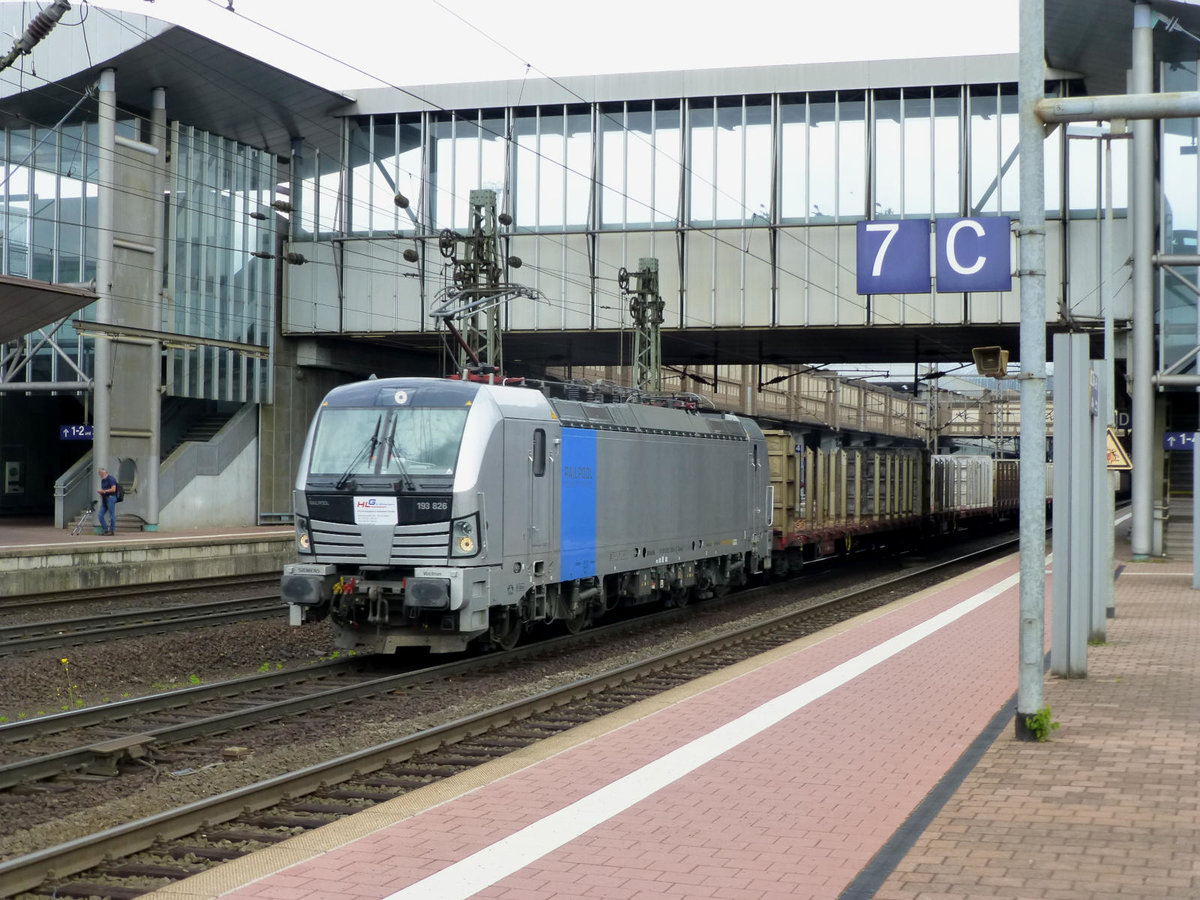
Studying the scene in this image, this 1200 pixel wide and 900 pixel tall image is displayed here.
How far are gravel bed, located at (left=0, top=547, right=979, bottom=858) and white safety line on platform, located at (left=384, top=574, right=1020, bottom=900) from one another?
8.30 feet

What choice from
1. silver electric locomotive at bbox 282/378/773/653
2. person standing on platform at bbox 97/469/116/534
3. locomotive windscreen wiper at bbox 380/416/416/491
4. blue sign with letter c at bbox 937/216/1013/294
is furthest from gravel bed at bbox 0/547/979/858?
person standing on platform at bbox 97/469/116/534

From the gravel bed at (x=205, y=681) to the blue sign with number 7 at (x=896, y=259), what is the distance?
4.99 metres

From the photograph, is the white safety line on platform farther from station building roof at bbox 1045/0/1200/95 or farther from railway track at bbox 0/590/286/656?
station building roof at bbox 1045/0/1200/95

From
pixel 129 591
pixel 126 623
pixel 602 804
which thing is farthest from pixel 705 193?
pixel 602 804

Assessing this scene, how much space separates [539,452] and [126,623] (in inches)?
274

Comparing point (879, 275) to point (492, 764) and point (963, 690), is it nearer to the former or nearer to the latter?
point (963, 690)

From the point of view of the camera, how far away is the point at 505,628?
48.6 ft

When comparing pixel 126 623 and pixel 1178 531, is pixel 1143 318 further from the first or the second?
pixel 126 623

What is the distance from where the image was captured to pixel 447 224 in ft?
118

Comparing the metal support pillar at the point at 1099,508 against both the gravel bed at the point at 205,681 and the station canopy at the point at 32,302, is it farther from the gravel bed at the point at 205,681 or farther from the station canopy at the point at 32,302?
the station canopy at the point at 32,302

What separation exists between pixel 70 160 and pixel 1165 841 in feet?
104

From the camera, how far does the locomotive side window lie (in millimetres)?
14523

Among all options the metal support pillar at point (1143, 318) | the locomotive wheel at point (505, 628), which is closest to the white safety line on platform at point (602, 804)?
the locomotive wheel at point (505, 628)

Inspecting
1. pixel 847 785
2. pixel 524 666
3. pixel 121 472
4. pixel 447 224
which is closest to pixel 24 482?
pixel 121 472
